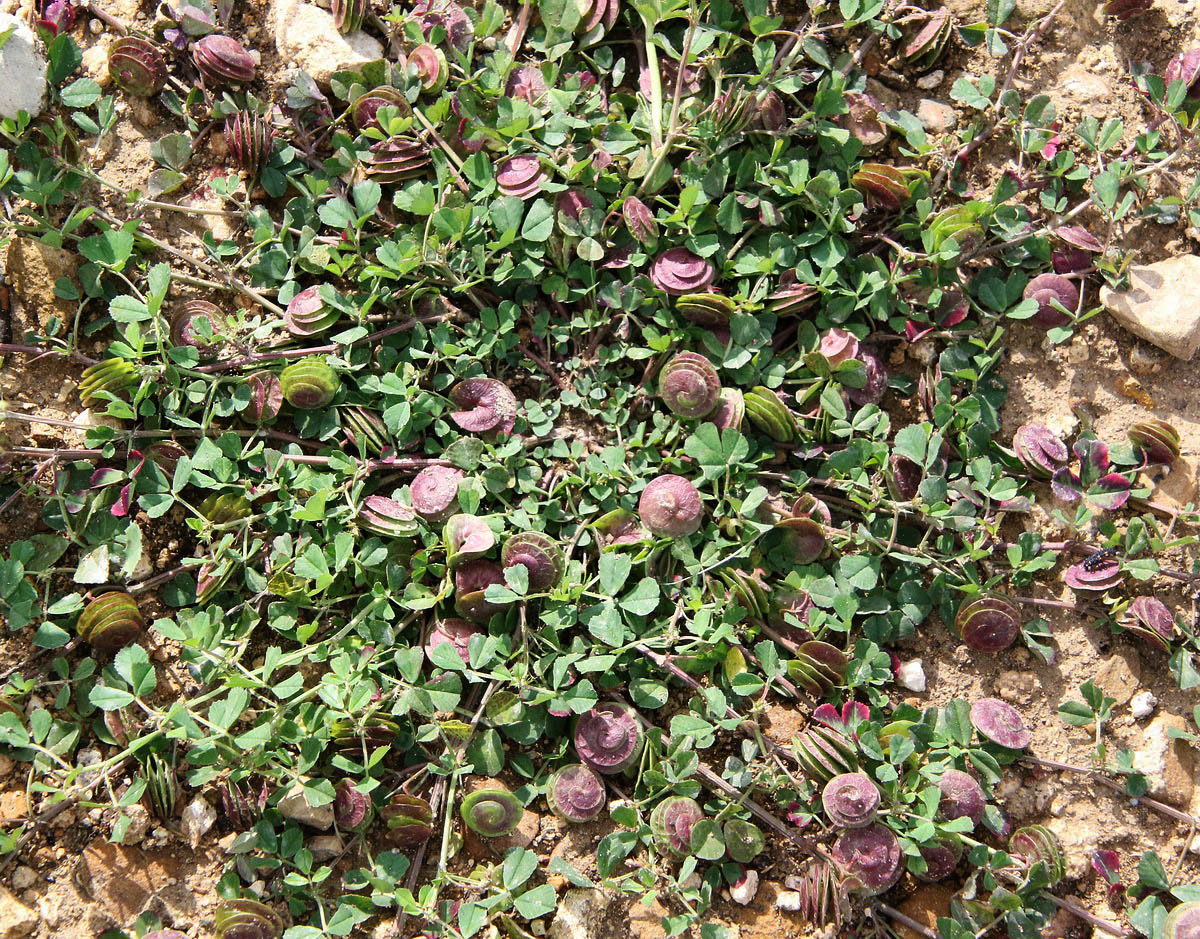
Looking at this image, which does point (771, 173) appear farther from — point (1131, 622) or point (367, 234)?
point (1131, 622)

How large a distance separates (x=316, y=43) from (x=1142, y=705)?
3418mm

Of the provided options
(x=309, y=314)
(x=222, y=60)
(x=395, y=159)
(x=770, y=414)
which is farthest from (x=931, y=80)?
(x=222, y=60)

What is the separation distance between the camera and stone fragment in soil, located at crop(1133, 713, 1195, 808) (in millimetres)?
2824

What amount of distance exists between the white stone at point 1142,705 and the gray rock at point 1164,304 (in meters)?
1.11

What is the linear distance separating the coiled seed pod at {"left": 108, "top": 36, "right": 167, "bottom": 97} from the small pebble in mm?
2607

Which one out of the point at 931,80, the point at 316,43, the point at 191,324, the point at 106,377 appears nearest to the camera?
the point at 106,377

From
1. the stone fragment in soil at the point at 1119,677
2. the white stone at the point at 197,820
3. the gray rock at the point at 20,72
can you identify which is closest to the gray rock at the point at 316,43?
the gray rock at the point at 20,72

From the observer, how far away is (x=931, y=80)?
130 inches

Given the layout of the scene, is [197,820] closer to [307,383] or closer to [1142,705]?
[307,383]

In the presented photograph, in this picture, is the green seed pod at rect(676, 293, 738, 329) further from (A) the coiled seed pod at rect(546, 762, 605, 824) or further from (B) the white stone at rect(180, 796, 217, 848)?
(B) the white stone at rect(180, 796, 217, 848)

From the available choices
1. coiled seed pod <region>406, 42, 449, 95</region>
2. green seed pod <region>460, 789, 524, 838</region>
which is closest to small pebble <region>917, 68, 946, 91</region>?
coiled seed pod <region>406, 42, 449, 95</region>

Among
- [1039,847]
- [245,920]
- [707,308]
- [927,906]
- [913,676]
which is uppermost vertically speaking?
[707,308]

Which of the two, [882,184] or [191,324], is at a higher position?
[882,184]

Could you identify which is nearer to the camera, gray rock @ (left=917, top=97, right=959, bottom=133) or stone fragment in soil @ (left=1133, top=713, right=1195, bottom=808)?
stone fragment in soil @ (left=1133, top=713, right=1195, bottom=808)
